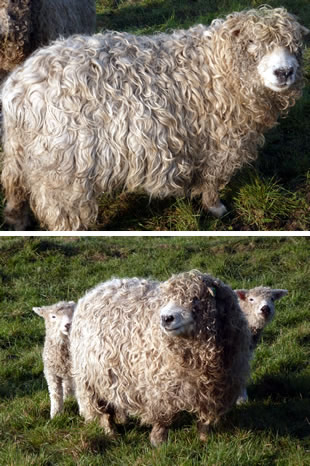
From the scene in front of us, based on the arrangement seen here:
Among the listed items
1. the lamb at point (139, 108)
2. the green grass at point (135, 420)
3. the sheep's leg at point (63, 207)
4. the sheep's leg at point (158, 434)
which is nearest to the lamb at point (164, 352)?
the sheep's leg at point (158, 434)

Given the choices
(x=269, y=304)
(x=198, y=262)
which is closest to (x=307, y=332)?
(x=269, y=304)

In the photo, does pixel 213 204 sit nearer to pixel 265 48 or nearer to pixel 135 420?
pixel 265 48

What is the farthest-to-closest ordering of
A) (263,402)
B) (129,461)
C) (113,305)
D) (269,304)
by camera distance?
(269,304) → (263,402) → (113,305) → (129,461)

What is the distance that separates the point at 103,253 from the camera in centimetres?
752

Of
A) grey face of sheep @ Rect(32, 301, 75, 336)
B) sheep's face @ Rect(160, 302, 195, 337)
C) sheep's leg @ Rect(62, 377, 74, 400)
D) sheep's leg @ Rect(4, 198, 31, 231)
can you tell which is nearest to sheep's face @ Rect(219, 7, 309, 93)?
sheep's face @ Rect(160, 302, 195, 337)

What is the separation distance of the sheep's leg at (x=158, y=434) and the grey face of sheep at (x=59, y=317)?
1111 mm

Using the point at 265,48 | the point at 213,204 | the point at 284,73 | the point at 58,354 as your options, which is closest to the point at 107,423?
the point at 58,354

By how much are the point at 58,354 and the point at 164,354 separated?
4.22ft

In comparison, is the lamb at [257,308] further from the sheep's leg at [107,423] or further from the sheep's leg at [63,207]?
the sheep's leg at [63,207]

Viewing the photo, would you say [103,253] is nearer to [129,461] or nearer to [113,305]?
[113,305]

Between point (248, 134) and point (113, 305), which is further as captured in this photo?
point (248, 134)

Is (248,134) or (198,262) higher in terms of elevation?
(248,134)

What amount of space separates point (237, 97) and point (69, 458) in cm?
284

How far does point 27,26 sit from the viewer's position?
611 centimetres
